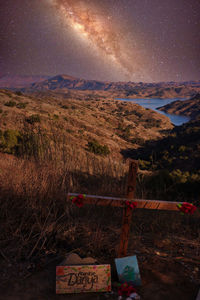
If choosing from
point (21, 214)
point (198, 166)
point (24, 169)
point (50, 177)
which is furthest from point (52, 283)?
point (198, 166)

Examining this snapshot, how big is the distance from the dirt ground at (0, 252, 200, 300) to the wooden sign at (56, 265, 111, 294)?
0.07m

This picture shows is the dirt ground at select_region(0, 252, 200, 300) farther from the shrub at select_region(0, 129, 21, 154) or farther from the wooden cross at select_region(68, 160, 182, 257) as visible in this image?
the shrub at select_region(0, 129, 21, 154)

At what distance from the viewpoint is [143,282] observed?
2.44 metres

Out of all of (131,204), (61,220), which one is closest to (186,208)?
(131,204)

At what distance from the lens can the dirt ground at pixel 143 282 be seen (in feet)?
7.12

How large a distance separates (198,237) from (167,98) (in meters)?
106

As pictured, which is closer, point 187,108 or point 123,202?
point 123,202

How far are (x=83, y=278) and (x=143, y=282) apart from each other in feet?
2.53

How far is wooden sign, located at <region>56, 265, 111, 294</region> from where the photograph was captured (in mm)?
2242

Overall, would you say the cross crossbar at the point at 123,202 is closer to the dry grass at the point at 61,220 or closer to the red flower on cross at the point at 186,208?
the red flower on cross at the point at 186,208

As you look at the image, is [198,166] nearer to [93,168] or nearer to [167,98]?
[93,168]

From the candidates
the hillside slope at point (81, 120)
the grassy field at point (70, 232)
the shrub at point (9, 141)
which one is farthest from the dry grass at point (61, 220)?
the shrub at point (9, 141)

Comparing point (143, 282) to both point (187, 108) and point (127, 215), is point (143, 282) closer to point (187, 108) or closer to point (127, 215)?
point (127, 215)

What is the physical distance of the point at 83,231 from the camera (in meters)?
3.26
